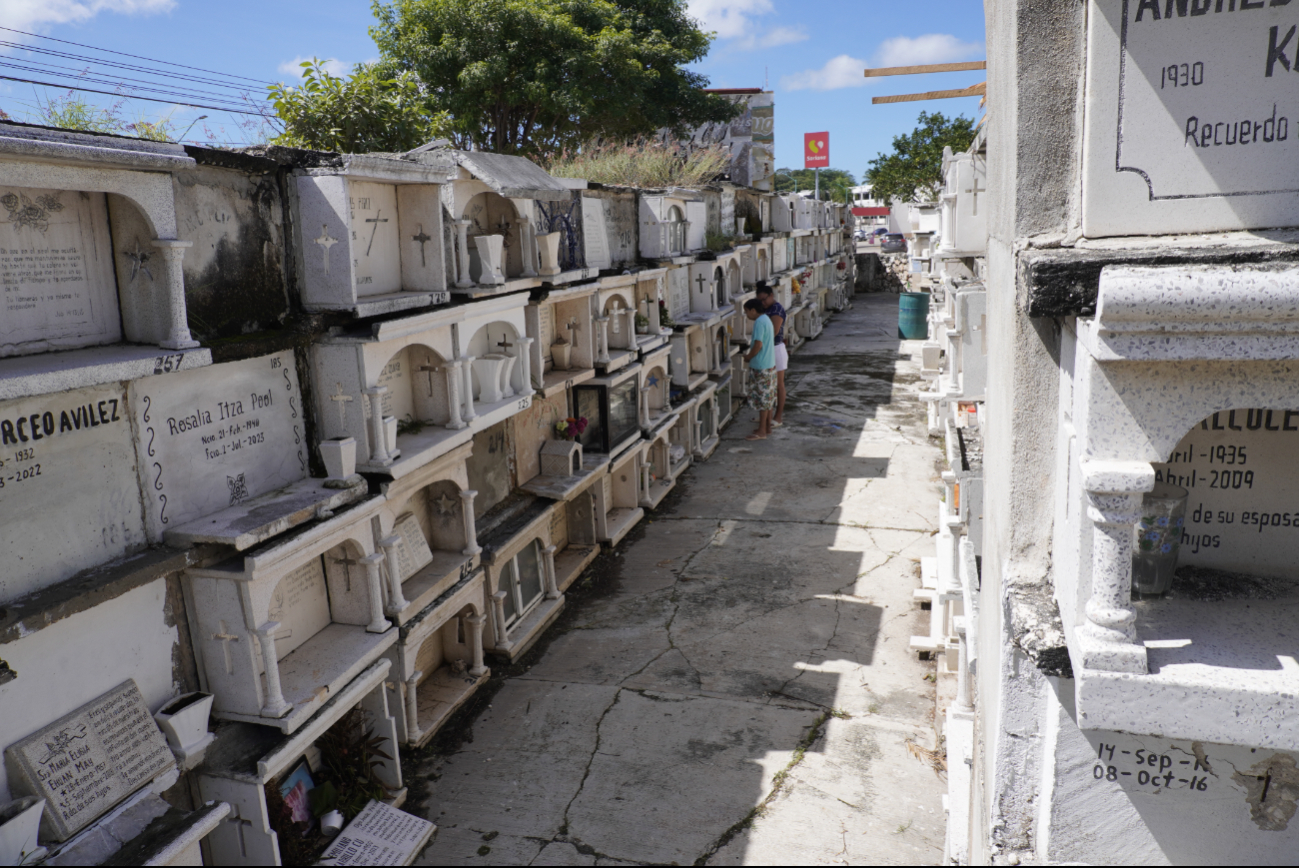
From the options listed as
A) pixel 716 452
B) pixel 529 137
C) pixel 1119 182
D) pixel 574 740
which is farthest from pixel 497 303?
pixel 529 137

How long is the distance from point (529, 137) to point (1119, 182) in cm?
2088

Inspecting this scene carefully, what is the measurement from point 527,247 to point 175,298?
12.6 ft

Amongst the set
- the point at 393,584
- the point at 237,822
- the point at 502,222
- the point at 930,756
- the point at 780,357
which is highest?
the point at 502,222

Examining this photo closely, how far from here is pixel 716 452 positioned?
43.7ft

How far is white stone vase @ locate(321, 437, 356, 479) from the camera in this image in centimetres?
502

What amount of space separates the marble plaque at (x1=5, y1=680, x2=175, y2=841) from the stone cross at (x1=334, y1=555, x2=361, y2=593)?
146cm

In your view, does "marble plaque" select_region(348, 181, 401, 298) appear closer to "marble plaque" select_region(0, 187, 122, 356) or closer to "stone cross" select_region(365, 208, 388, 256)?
"stone cross" select_region(365, 208, 388, 256)

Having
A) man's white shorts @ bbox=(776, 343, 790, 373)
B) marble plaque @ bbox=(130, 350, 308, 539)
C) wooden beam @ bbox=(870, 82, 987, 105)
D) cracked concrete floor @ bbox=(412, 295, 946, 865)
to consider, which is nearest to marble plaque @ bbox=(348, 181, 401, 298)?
marble plaque @ bbox=(130, 350, 308, 539)

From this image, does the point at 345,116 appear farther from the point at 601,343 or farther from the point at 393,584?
the point at 393,584

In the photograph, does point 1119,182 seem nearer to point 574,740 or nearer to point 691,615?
point 574,740

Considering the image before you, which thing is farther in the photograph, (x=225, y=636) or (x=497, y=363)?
(x=497, y=363)

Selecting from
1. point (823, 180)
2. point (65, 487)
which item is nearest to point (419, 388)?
point (65, 487)

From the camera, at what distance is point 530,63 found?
20.5 m

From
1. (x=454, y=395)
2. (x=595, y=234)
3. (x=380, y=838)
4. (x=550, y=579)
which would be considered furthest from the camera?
(x=595, y=234)
